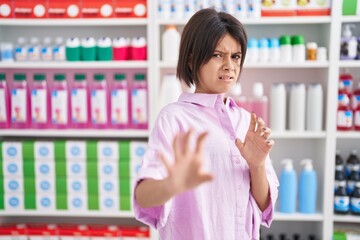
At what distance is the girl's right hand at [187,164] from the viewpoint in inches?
26.3

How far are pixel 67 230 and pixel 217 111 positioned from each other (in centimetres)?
175

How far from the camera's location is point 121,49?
7.72 feet

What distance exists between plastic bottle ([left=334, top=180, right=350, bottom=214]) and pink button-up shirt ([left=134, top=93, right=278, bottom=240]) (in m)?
1.52

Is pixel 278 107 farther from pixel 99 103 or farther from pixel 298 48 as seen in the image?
pixel 99 103

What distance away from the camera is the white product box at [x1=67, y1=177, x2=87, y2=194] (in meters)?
2.43

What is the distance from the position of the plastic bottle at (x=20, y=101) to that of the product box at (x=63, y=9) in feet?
1.23

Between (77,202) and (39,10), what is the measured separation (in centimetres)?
105

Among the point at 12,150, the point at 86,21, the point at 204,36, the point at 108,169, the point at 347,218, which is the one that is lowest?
the point at 347,218

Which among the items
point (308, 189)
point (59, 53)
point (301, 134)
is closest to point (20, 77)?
point (59, 53)

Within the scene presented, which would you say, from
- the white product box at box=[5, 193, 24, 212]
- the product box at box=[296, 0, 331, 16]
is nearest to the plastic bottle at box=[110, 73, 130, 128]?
the white product box at box=[5, 193, 24, 212]

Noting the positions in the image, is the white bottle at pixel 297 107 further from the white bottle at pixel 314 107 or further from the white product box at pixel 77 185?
the white product box at pixel 77 185

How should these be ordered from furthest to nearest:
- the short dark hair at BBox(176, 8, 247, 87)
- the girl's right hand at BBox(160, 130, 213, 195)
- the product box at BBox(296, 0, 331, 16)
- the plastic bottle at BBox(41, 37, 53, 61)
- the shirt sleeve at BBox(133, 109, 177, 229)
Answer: the plastic bottle at BBox(41, 37, 53, 61)
the product box at BBox(296, 0, 331, 16)
the short dark hair at BBox(176, 8, 247, 87)
the shirt sleeve at BBox(133, 109, 177, 229)
the girl's right hand at BBox(160, 130, 213, 195)

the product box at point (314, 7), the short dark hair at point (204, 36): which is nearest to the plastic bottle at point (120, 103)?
the product box at point (314, 7)

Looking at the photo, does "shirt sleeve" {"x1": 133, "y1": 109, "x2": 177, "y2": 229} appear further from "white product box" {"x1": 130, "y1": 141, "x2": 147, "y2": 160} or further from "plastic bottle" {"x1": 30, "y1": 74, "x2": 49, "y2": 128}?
"plastic bottle" {"x1": 30, "y1": 74, "x2": 49, "y2": 128}
